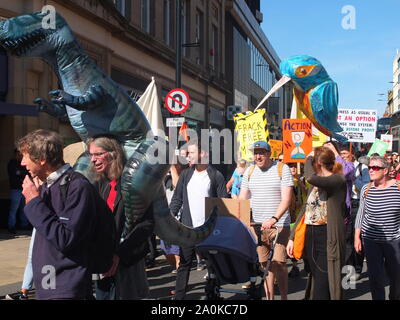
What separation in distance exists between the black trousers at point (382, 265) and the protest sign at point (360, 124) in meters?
8.20

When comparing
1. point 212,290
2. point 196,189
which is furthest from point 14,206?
point 212,290

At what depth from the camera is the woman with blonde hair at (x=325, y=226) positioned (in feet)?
15.4

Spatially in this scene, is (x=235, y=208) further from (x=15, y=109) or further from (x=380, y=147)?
(x=380, y=147)

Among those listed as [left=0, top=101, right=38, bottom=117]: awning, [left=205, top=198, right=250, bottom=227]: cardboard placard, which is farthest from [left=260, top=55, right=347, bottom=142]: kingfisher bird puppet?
[left=0, top=101, right=38, bottom=117]: awning

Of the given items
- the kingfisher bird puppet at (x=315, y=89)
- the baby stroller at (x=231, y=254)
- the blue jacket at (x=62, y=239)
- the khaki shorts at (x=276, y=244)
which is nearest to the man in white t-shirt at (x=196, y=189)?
the khaki shorts at (x=276, y=244)

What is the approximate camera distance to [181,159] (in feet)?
22.5

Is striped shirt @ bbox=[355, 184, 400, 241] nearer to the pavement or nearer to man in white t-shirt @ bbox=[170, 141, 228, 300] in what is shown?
the pavement

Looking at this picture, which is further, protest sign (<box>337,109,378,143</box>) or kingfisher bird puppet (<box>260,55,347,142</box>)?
protest sign (<box>337,109,378,143</box>)

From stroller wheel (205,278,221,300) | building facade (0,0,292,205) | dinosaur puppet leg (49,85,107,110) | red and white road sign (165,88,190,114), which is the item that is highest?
building facade (0,0,292,205)

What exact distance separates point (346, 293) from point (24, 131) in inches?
320

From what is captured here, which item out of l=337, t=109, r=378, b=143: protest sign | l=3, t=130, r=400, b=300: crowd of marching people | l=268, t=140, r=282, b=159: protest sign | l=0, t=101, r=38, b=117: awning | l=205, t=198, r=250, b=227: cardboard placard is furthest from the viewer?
l=337, t=109, r=378, b=143: protest sign

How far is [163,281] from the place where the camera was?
273 inches

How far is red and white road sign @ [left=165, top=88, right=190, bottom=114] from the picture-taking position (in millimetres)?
12031

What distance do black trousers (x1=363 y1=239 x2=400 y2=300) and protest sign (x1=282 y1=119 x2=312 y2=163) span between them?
159 inches
